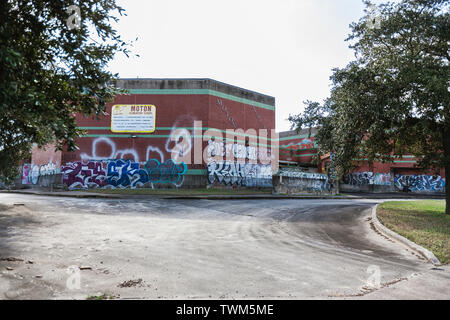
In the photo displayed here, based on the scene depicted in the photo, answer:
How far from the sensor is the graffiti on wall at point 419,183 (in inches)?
1527

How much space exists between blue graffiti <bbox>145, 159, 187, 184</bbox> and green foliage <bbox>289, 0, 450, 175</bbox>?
1409cm

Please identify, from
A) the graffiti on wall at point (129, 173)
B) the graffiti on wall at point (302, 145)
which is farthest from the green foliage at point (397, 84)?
the graffiti on wall at point (302, 145)

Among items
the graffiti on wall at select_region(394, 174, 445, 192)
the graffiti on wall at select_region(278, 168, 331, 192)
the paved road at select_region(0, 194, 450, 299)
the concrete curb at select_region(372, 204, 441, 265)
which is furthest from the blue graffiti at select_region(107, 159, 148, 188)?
the graffiti on wall at select_region(394, 174, 445, 192)

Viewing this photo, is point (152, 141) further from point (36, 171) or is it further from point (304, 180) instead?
point (304, 180)

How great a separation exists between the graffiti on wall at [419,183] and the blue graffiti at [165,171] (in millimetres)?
29149

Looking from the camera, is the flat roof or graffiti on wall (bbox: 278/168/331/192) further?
graffiti on wall (bbox: 278/168/331/192)

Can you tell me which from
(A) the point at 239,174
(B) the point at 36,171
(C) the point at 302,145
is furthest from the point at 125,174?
(C) the point at 302,145

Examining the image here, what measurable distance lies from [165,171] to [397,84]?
18.4 metres

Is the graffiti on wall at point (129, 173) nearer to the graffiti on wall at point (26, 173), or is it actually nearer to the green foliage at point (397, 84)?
the graffiti on wall at point (26, 173)

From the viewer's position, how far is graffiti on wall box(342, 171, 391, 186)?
121 feet

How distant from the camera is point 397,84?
10781mm

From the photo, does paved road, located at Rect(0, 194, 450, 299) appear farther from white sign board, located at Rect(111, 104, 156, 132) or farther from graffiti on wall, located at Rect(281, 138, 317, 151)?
graffiti on wall, located at Rect(281, 138, 317, 151)
